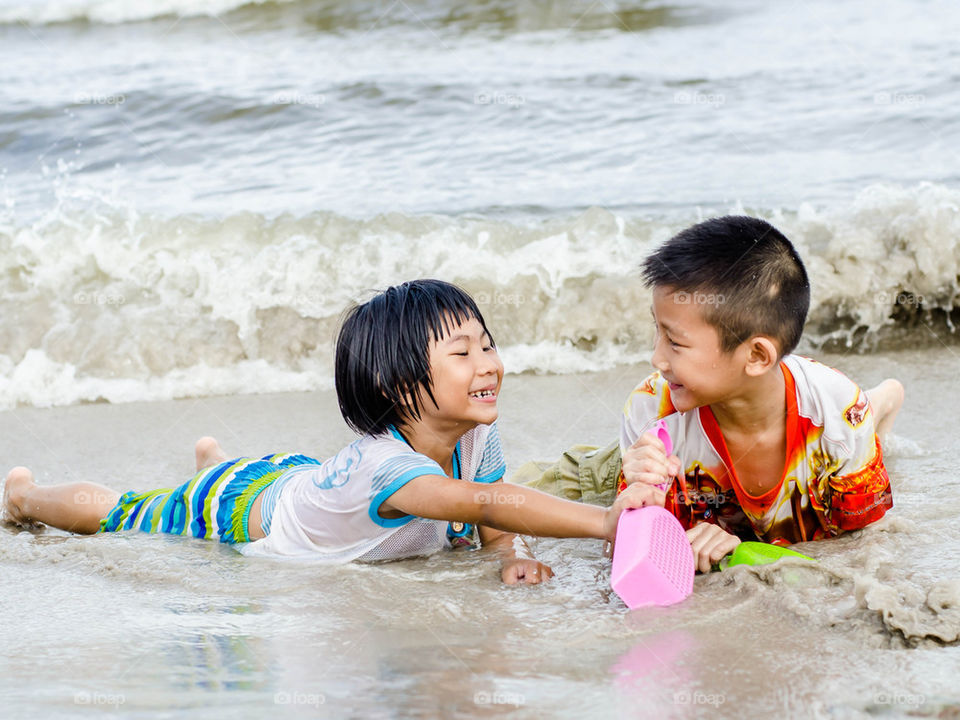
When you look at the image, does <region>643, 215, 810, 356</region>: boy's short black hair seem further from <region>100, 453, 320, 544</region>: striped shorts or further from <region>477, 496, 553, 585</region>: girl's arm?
<region>100, 453, 320, 544</region>: striped shorts

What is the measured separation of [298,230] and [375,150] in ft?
4.84

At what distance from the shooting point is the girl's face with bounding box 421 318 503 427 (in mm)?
2775

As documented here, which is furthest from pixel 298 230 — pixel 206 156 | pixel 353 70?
pixel 353 70

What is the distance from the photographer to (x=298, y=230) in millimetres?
5996

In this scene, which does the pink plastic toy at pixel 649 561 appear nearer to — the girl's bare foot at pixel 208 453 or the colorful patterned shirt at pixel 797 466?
the colorful patterned shirt at pixel 797 466

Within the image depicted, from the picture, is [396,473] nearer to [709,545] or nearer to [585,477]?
[709,545]

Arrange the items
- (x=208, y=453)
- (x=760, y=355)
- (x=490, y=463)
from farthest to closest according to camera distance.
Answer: (x=208, y=453)
(x=490, y=463)
(x=760, y=355)

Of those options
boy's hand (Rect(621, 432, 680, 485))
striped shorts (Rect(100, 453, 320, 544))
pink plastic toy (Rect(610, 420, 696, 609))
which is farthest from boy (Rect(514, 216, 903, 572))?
striped shorts (Rect(100, 453, 320, 544))

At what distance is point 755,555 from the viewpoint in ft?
8.62

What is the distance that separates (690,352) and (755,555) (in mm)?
548

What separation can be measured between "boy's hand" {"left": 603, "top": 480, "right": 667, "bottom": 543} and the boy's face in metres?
0.34

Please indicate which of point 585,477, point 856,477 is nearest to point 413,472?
Result: point 585,477

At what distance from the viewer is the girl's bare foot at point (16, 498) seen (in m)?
3.60

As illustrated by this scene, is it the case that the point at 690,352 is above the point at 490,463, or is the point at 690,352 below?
above
